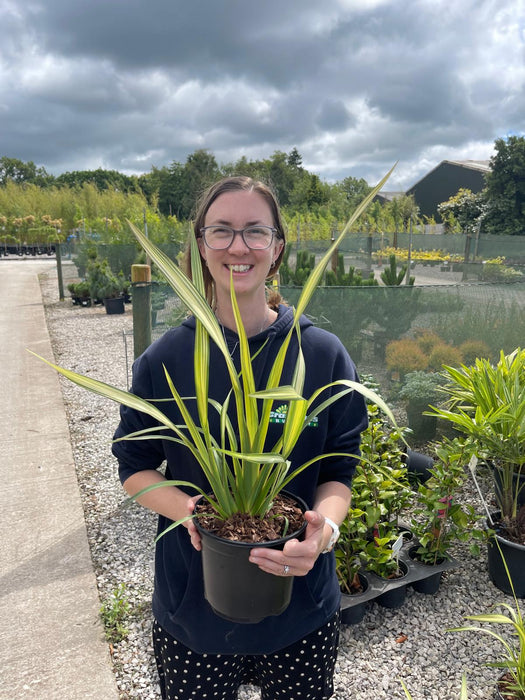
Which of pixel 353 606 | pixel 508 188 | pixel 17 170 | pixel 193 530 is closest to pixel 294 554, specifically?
pixel 193 530

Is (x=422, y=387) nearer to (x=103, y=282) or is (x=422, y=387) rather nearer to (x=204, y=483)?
(x=204, y=483)

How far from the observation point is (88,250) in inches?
392

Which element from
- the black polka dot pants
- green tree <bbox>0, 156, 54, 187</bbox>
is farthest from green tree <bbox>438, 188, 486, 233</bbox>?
→ green tree <bbox>0, 156, 54, 187</bbox>

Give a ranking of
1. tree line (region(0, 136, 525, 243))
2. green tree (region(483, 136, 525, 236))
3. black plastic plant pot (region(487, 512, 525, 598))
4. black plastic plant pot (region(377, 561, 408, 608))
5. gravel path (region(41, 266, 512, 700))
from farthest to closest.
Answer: green tree (region(483, 136, 525, 236)) < tree line (region(0, 136, 525, 243)) < black plastic plant pot (region(487, 512, 525, 598)) < black plastic plant pot (region(377, 561, 408, 608)) < gravel path (region(41, 266, 512, 700))

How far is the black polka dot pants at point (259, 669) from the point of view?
1123 mm

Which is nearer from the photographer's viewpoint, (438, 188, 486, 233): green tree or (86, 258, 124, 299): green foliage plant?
(86, 258, 124, 299): green foliage plant

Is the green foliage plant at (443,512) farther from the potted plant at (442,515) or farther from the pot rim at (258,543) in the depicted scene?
the pot rim at (258,543)

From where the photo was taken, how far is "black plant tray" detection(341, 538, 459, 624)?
209cm

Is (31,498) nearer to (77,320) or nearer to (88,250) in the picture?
(77,320)

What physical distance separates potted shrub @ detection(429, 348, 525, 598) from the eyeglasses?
5.00ft

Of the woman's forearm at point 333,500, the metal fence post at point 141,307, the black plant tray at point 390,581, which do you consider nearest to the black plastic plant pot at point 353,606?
the black plant tray at point 390,581

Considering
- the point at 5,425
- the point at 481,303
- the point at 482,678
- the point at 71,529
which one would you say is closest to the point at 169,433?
the point at 482,678

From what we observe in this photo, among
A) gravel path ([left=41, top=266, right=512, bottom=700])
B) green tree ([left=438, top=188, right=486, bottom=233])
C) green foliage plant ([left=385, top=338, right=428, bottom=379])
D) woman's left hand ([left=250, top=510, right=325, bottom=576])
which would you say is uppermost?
green tree ([left=438, top=188, right=486, bottom=233])

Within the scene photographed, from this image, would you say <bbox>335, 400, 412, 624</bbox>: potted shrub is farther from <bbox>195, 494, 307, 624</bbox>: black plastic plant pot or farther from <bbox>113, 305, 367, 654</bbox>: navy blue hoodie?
<bbox>195, 494, 307, 624</bbox>: black plastic plant pot
